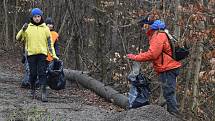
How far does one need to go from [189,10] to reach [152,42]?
3.27ft

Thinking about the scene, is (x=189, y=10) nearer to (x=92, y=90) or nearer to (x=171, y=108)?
(x=171, y=108)

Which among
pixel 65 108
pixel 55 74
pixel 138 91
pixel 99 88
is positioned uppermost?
pixel 138 91

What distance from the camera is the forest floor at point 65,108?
10.0 meters

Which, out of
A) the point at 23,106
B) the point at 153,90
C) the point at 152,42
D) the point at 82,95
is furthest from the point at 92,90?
the point at 152,42

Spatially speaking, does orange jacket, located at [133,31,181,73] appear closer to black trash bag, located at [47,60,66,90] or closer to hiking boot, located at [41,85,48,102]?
hiking boot, located at [41,85,48,102]

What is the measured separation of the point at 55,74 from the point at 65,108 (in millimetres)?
2140

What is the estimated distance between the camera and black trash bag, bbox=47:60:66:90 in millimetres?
13789

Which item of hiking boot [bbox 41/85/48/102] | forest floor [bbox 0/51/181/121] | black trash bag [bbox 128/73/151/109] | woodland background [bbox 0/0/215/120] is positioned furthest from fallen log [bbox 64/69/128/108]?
hiking boot [bbox 41/85/48/102]

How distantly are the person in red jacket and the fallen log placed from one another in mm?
2147

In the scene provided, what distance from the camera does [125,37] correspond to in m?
19.3

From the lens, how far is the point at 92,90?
15.2 metres

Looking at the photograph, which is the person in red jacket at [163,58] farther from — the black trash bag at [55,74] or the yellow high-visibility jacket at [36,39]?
the black trash bag at [55,74]

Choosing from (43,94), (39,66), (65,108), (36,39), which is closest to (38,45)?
(36,39)

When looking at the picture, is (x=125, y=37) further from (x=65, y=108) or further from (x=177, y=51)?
Answer: (x=177, y=51)
